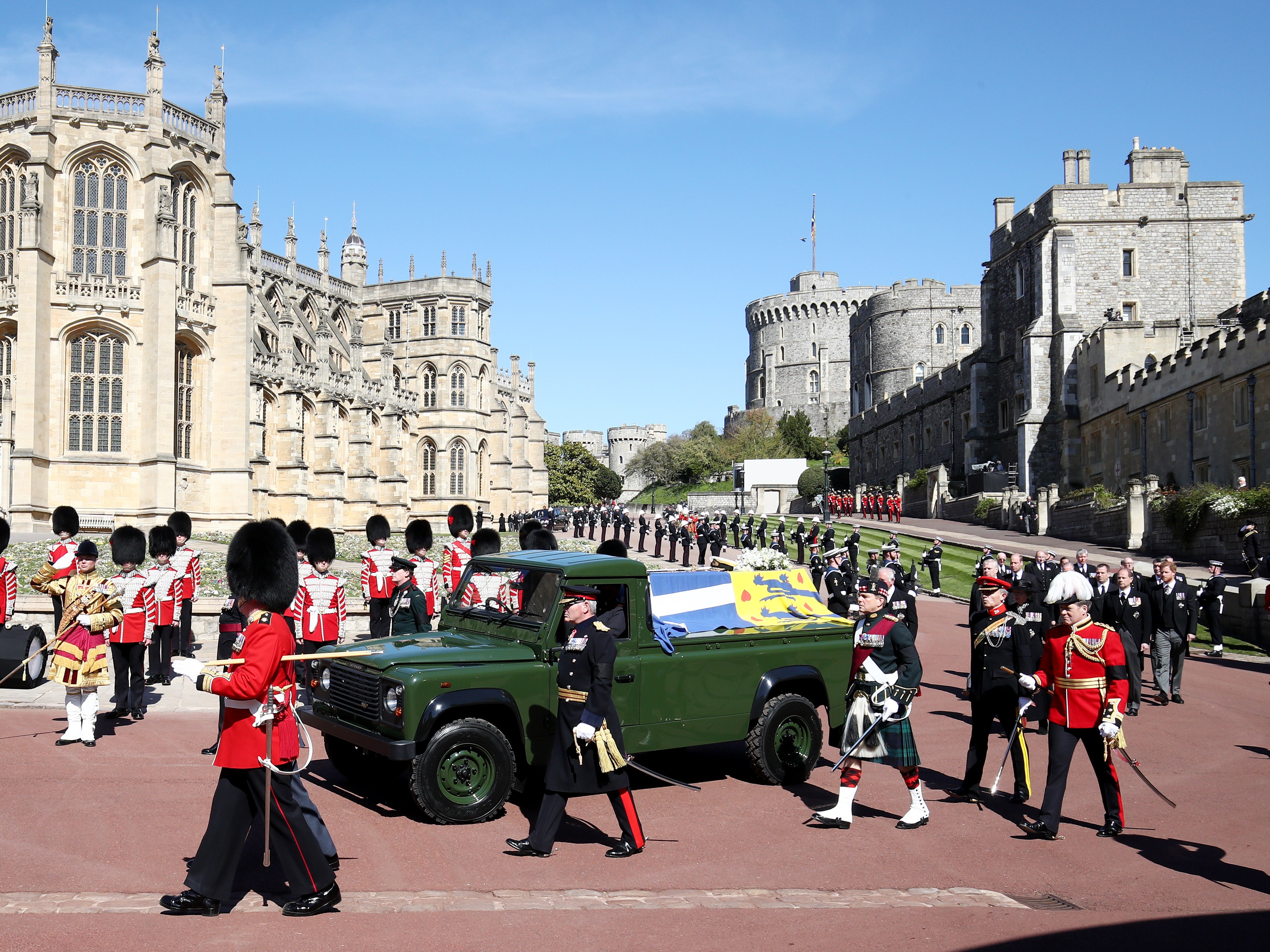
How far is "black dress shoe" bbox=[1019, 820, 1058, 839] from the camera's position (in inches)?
294

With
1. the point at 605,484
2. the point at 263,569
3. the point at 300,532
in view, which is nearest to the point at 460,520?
the point at 300,532

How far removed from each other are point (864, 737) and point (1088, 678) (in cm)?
167

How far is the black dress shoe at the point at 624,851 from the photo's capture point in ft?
22.6

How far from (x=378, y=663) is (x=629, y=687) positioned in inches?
77.4

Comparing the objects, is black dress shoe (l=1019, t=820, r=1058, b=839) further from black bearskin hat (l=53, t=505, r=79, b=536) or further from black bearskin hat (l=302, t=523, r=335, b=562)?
black bearskin hat (l=53, t=505, r=79, b=536)

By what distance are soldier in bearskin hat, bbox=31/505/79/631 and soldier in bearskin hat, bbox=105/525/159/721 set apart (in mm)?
411

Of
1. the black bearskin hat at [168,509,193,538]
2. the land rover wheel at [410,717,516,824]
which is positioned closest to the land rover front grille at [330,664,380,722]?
the land rover wheel at [410,717,516,824]

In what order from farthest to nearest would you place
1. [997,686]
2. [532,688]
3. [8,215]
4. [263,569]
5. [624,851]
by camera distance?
1. [8,215]
2. [997,686]
3. [532,688]
4. [624,851]
5. [263,569]

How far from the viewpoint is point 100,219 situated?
3666 cm

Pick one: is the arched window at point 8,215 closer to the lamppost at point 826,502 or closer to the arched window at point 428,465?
the arched window at point 428,465

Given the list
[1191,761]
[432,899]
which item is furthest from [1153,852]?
[432,899]

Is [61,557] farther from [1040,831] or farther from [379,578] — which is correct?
[1040,831]

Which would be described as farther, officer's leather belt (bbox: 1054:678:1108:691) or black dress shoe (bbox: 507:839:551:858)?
officer's leather belt (bbox: 1054:678:1108:691)

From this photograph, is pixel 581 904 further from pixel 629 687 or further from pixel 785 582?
pixel 785 582
